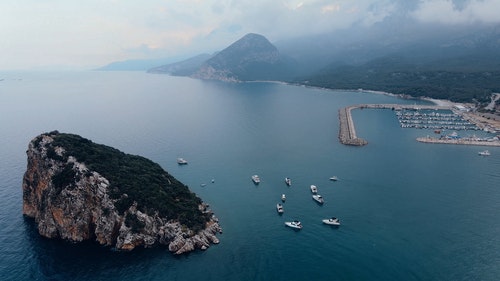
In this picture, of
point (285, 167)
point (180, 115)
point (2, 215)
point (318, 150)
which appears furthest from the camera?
point (180, 115)

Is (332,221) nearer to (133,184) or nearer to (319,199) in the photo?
(319,199)

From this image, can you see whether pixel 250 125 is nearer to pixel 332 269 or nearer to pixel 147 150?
pixel 147 150

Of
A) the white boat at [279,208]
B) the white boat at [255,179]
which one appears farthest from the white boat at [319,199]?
the white boat at [255,179]

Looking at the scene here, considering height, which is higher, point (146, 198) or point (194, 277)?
point (146, 198)

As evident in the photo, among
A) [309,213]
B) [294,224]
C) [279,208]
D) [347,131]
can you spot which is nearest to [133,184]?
[279,208]

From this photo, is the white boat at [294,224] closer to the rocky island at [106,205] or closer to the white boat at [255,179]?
the rocky island at [106,205]

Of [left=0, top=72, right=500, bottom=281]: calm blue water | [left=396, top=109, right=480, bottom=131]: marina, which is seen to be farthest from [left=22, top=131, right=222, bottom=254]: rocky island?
[left=396, top=109, right=480, bottom=131]: marina

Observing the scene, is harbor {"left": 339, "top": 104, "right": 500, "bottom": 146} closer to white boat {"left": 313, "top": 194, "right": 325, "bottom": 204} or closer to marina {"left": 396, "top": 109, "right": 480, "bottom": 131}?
marina {"left": 396, "top": 109, "right": 480, "bottom": 131}

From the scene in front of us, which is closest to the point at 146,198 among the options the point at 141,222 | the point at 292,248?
the point at 141,222
